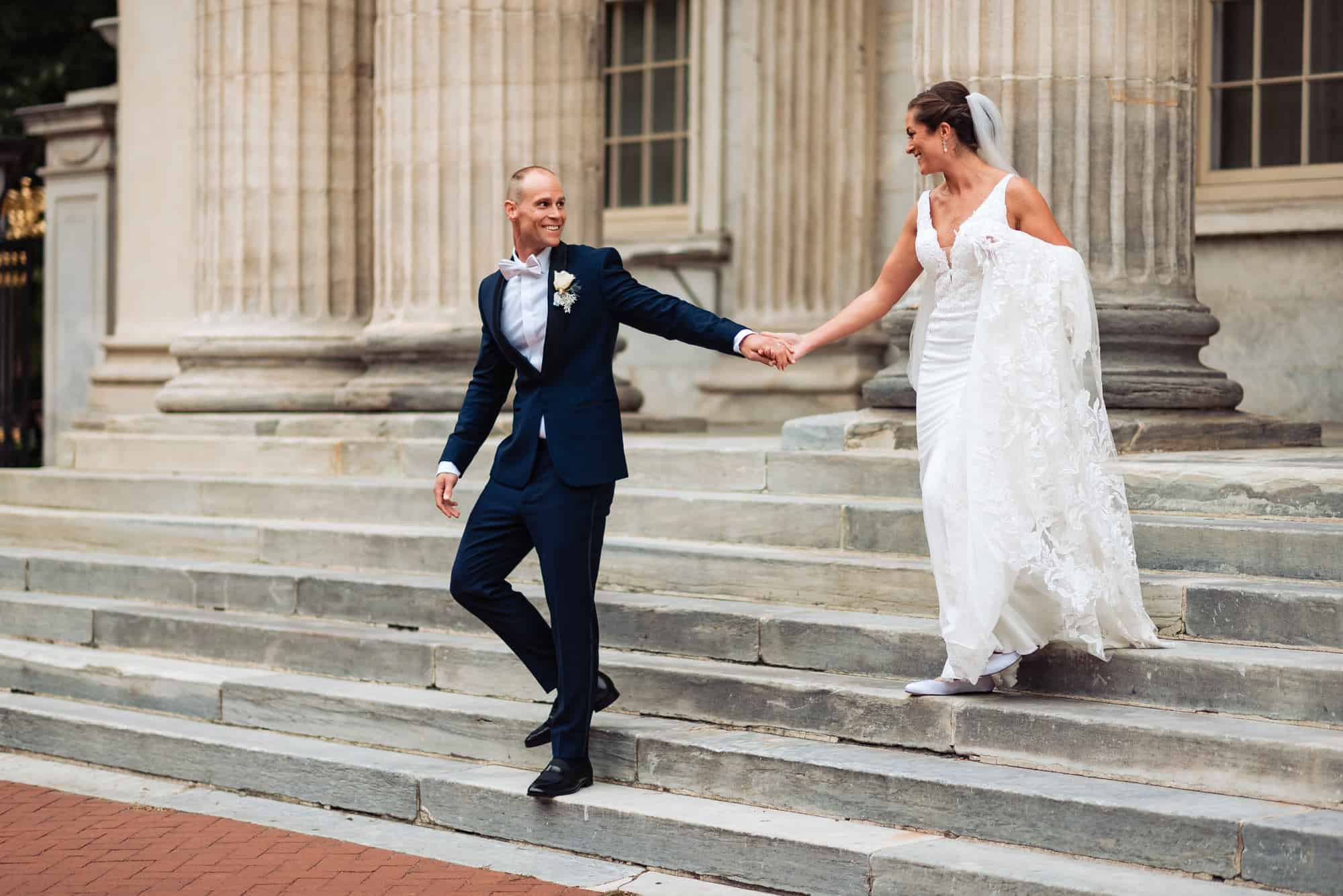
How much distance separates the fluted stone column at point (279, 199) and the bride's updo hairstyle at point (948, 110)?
614 centimetres

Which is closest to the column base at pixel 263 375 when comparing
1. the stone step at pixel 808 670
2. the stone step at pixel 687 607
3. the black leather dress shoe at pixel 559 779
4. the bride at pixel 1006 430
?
the stone step at pixel 687 607

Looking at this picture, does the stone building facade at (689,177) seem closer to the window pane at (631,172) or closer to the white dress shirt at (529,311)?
the window pane at (631,172)

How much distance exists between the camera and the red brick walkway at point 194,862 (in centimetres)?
578

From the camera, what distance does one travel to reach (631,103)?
1525 centimetres

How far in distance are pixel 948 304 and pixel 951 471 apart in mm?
575

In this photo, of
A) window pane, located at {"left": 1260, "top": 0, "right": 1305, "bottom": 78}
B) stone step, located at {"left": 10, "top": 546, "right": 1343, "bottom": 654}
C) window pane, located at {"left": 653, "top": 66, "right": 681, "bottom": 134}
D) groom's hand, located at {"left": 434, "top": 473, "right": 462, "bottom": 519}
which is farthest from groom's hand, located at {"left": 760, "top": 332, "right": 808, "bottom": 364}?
window pane, located at {"left": 653, "top": 66, "right": 681, "bottom": 134}

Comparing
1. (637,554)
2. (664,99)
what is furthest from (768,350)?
(664,99)

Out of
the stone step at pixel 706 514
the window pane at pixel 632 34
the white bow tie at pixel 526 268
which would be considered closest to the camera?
the white bow tie at pixel 526 268

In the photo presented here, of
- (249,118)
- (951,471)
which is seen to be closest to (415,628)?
(951,471)

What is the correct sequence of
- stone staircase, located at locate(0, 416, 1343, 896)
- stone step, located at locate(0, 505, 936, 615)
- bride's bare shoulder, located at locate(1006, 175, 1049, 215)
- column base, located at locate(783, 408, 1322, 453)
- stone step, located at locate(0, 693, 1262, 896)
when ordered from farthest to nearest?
column base, located at locate(783, 408, 1322, 453) → stone step, located at locate(0, 505, 936, 615) → bride's bare shoulder, located at locate(1006, 175, 1049, 215) → stone staircase, located at locate(0, 416, 1343, 896) → stone step, located at locate(0, 693, 1262, 896)

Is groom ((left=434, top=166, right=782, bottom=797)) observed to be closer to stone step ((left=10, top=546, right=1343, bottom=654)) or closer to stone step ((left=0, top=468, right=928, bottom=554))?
stone step ((left=10, top=546, right=1343, bottom=654))

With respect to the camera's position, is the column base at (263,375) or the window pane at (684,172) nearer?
the column base at (263,375)

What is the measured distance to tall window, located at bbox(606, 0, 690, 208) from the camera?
1488 centimetres

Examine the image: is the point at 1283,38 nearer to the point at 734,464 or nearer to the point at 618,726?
the point at 734,464
